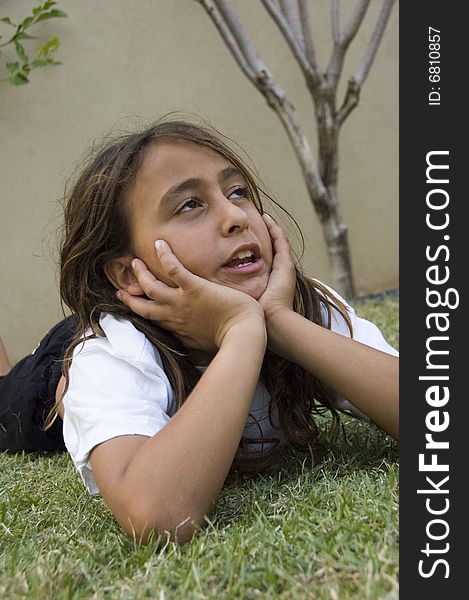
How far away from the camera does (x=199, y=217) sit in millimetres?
1861

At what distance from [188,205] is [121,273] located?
0.91 feet

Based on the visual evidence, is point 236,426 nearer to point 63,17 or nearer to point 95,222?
point 95,222

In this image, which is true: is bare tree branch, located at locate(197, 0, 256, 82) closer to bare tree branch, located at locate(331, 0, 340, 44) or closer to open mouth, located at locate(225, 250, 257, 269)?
bare tree branch, located at locate(331, 0, 340, 44)

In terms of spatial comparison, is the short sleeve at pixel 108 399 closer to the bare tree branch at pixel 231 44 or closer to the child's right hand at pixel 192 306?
the child's right hand at pixel 192 306

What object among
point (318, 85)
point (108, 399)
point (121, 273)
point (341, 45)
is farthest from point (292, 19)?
point (108, 399)

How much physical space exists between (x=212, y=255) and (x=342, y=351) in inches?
14.1

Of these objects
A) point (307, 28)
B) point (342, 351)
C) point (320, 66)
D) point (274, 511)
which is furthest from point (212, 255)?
point (320, 66)

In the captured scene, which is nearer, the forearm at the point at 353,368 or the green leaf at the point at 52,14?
the forearm at the point at 353,368

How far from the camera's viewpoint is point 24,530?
1.66m

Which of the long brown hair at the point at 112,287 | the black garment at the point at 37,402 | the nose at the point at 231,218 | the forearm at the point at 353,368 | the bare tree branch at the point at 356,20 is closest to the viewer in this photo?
the forearm at the point at 353,368

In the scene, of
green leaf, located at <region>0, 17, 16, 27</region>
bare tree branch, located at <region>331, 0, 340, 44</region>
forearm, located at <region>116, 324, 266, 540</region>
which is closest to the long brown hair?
forearm, located at <region>116, 324, 266, 540</region>

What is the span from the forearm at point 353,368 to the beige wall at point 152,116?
3.97 metres

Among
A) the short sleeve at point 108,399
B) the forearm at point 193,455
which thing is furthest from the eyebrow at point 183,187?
the forearm at point 193,455

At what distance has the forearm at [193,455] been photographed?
1435mm
